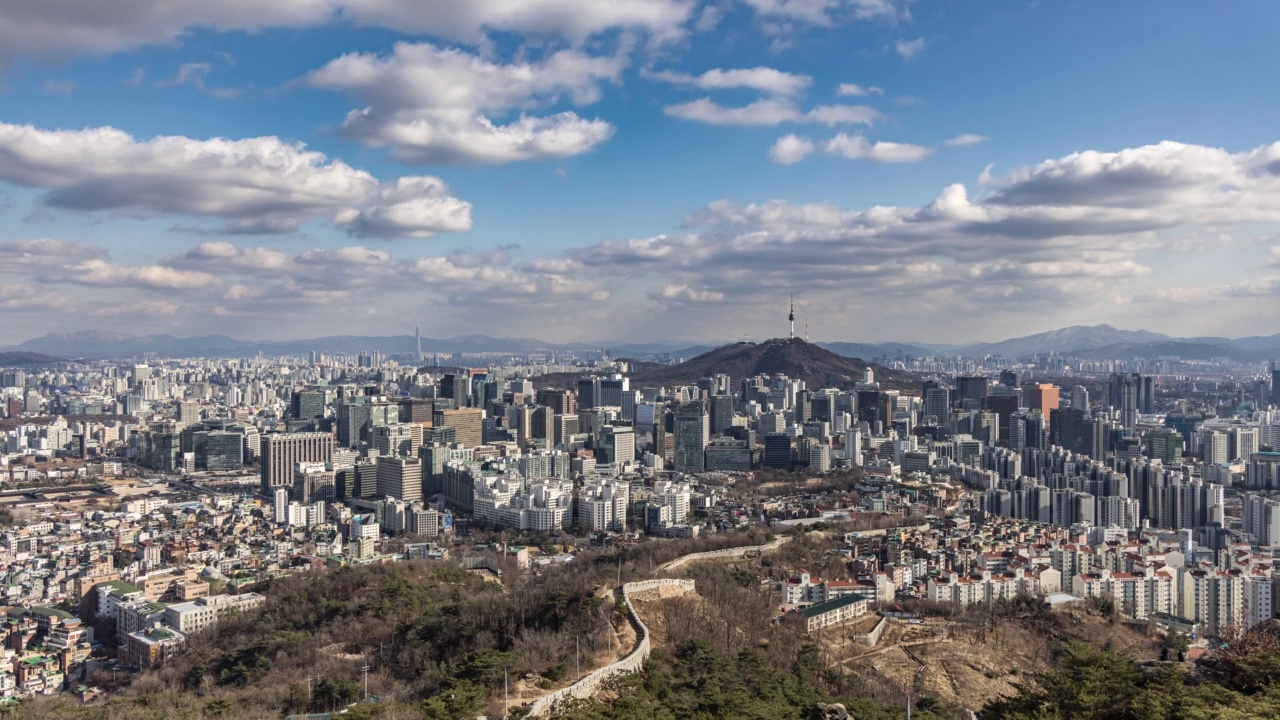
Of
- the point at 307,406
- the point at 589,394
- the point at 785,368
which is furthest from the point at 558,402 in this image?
the point at 785,368

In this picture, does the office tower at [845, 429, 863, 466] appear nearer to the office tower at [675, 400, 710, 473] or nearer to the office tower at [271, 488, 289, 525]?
the office tower at [675, 400, 710, 473]

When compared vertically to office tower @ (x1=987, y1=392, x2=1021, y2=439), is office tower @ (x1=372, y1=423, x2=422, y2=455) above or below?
below

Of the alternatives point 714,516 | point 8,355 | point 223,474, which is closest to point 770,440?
point 714,516

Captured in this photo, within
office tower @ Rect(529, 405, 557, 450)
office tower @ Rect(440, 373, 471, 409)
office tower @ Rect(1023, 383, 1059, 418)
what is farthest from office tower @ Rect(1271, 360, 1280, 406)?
office tower @ Rect(440, 373, 471, 409)

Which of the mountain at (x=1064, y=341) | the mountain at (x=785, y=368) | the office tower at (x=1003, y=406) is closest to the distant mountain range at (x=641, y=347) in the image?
the mountain at (x=1064, y=341)

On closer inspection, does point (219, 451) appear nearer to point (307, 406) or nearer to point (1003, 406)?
point (307, 406)

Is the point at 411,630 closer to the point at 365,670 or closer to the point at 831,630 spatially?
the point at 365,670

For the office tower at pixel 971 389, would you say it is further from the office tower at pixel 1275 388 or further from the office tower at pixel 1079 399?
the office tower at pixel 1275 388
